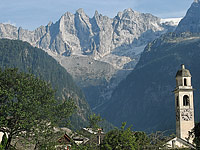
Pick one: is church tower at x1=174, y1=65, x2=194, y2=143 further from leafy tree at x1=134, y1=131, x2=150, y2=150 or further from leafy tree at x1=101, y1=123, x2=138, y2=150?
leafy tree at x1=101, y1=123, x2=138, y2=150

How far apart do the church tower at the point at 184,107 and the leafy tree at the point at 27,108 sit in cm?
2405

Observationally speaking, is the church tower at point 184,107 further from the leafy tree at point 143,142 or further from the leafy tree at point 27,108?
the leafy tree at point 27,108

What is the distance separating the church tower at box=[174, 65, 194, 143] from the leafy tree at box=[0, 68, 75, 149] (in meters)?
24.0

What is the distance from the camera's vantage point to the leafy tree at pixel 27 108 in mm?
53594

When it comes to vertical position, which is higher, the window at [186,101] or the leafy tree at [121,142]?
the window at [186,101]

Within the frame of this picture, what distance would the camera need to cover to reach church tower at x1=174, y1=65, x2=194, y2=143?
76.9 meters

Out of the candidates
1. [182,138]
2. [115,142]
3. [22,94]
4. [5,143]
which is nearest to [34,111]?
[22,94]

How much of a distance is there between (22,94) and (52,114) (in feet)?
16.3

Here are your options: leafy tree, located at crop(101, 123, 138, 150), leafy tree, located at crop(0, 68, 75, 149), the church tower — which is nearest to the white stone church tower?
the church tower

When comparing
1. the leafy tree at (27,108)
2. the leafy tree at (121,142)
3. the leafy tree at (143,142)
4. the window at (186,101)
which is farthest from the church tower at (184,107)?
the leafy tree at (121,142)

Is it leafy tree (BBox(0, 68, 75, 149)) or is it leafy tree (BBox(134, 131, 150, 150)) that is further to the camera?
leafy tree (BBox(0, 68, 75, 149))

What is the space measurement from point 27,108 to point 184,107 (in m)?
33.8

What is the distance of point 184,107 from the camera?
78750 millimetres

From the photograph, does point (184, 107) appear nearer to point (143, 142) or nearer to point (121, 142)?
point (143, 142)
